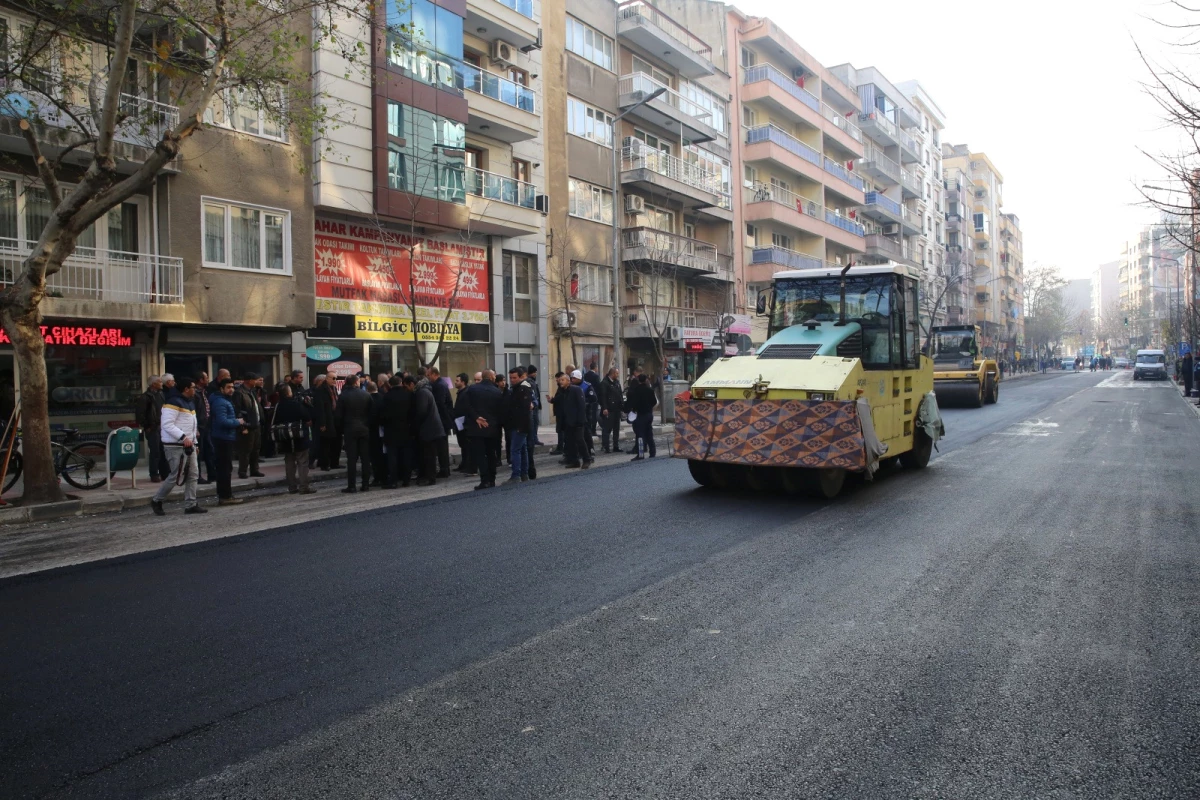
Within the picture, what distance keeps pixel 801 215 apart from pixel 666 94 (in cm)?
1393

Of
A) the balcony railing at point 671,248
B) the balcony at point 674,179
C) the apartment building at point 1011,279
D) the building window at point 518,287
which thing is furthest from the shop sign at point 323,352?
the apartment building at point 1011,279

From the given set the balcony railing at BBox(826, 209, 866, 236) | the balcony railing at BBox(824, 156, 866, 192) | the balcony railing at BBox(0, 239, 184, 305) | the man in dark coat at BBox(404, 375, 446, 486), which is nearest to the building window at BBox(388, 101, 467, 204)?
the balcony railing at BBox(0, 239, 184, 305)

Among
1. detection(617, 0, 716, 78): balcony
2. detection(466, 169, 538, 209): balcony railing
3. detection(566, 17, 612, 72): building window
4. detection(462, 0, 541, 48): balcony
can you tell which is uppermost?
detection(617, 0, 716, 78): balcony

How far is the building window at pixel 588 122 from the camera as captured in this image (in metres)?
30.8

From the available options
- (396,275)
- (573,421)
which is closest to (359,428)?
(573,421)

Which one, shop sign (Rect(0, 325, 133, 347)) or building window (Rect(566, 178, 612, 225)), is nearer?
shop sign (Rect(0, 325, 133, 347))

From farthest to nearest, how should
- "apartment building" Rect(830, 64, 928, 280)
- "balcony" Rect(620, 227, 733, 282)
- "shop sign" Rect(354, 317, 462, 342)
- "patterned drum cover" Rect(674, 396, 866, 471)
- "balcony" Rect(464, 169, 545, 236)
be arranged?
"apartment building" Rect(830, 64, 928, 280) < "balcony" Rect(620, 227, 733, 282) < "balcony" Rect(464, 169, 545, 236) < "shop sign" Rect(354, 317, 462, 342) < "patterned drum cover" Rect(674, 396, 866, 471)

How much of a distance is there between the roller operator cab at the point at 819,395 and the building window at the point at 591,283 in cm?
1752

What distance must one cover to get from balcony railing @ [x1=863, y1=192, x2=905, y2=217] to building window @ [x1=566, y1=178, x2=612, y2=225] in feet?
98.5

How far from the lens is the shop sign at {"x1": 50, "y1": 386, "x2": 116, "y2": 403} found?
53.0ft

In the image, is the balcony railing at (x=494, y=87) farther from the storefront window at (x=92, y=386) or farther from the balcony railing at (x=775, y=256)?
the balcony railing at (x=775, y=256)

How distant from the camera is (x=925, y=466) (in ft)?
43.9

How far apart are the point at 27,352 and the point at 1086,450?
17301 millimetres

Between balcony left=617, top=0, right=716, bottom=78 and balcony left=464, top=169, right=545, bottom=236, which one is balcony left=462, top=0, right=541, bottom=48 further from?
balcony left=617, top=0, right=716, bottom=78
